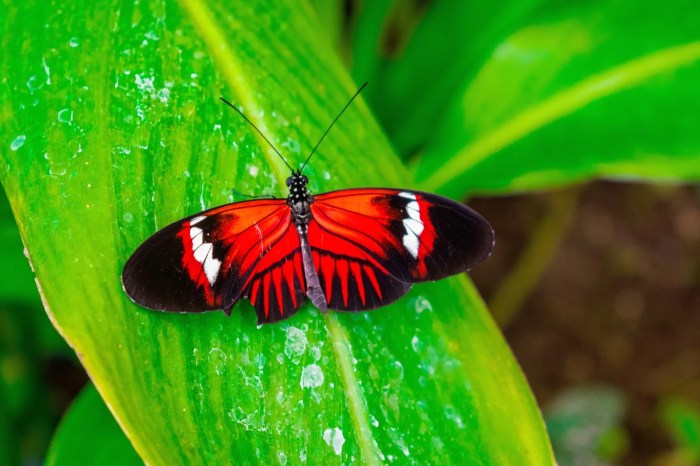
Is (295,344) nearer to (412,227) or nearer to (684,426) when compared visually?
(412,227)

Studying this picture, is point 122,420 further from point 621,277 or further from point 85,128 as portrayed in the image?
point 621,277

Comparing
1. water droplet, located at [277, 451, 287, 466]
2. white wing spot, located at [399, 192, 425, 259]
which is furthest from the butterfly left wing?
water droplet, located at [277, 451, 287, 466]

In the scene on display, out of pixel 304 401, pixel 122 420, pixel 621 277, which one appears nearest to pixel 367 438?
pixel 304 401

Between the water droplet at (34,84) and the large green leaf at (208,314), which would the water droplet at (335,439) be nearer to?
the large green leaf at (208,314)

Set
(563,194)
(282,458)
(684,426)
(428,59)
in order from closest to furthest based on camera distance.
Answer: (282,458)
(428,59)
(684,426)
(563,194)

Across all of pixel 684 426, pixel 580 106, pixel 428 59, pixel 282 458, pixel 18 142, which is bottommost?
pixel 282 458

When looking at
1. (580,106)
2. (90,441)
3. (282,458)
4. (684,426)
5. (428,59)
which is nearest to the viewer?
(282,458)

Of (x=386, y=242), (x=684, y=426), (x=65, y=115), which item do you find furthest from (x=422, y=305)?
(x=684, y=426)

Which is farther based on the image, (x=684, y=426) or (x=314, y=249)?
(x=684, y=426)
